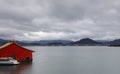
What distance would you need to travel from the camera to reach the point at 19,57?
4253cm

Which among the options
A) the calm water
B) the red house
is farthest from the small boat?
the red house

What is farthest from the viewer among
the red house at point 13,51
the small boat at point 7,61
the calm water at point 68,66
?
the red house at point 13,51

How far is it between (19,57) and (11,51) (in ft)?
6.53

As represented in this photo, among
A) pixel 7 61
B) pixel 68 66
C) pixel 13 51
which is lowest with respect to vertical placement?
pixel 68 66

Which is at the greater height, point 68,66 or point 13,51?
point 13,51

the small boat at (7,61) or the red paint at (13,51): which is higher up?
the red paint at (13,51)

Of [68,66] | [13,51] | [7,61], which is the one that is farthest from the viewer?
[13,51]

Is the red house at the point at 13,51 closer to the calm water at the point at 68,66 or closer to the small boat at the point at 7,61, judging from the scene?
the small boat at the point at 7,61

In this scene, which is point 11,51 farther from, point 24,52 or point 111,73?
point 111,73

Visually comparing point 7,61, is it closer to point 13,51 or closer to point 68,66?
point 13,51

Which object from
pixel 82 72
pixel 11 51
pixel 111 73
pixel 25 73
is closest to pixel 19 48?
pixel 11 51

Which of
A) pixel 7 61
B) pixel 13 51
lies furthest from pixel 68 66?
pixel 7 61

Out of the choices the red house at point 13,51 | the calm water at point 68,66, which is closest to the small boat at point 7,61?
the calm water at point 68,66

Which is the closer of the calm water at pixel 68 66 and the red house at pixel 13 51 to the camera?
the calm water at pixel 68 66
